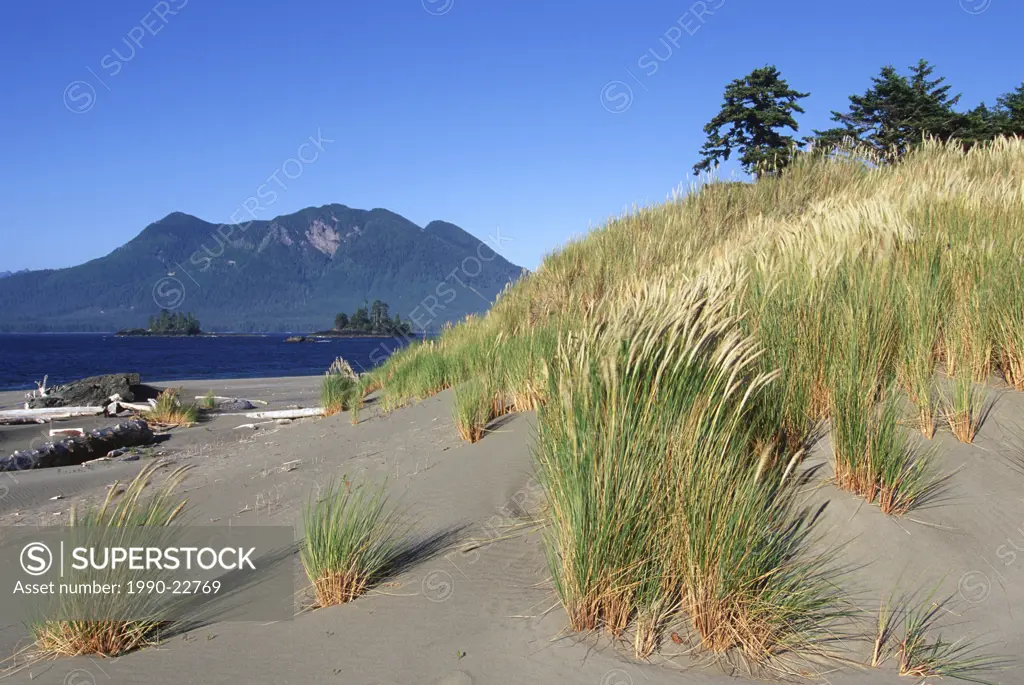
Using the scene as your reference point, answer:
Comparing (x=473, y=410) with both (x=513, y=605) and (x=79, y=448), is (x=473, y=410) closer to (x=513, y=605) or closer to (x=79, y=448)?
(x=513, y=605)

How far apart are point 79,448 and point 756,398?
939 centimetres

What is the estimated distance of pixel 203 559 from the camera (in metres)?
4.52

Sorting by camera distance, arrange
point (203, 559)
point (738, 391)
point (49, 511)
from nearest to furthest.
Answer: point (738, 391)
point (203, 559)
point (49, 511)

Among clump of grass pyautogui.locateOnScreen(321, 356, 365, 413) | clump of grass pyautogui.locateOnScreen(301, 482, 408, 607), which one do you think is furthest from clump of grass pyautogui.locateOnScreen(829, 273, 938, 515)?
clump of grass pyautogui.locateOnScreen(321, 356, 365, 413)

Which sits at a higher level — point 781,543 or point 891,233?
point 891,233

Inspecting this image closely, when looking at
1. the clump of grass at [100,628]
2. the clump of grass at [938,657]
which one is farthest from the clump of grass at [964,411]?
the clump of grass at [100,628]

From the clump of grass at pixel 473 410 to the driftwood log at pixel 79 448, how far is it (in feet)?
19.9

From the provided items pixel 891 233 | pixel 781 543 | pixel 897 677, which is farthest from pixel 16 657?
pixel 891 233

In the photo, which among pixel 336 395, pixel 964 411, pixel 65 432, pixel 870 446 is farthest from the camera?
pixel 336 395

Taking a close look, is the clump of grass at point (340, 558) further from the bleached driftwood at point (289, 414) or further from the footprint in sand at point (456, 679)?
the bleached driftwood at point (289, 414)

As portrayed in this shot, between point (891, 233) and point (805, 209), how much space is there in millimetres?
5131

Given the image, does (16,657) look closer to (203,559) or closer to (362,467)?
(203,559)

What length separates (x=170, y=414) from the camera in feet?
44.2

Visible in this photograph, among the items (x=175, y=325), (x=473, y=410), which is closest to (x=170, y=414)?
(x=473, y=410)
